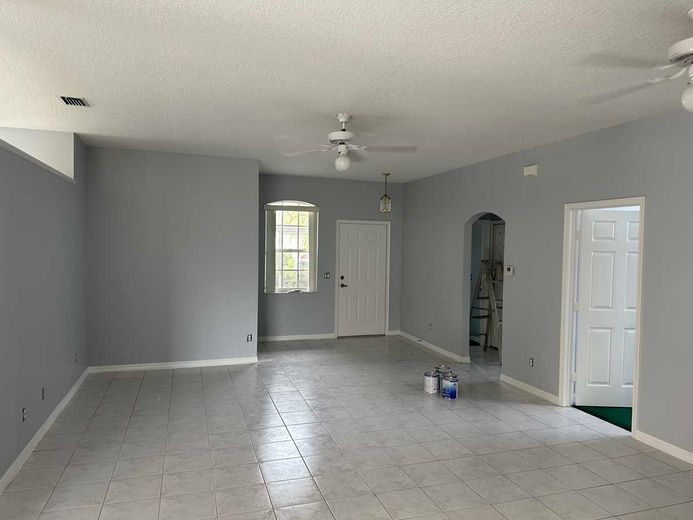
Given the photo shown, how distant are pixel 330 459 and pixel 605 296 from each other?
10.00 ft

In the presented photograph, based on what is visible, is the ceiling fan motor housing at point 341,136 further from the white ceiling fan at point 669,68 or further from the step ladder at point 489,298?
the step ladder at point 489,298

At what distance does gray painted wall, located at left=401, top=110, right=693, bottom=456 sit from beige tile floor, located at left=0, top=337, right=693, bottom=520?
1.79 feet

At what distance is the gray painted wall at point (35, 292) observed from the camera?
3.04 meters

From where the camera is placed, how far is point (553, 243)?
4816 mm

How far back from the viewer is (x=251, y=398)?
15.5ft

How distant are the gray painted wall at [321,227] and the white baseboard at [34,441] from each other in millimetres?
3055

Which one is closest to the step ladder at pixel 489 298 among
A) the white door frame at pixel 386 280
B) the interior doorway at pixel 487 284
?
the interior doorway at pixel 487 284

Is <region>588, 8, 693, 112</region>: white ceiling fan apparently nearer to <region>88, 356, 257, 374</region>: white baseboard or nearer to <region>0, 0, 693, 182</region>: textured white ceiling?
<region>0, 0, 693, 182</region>: textured white ceiling

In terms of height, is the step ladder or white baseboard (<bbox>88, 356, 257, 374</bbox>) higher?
the step ladder

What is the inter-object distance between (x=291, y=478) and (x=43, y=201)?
285 cm

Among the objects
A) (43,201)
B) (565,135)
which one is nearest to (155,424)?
(43,201)

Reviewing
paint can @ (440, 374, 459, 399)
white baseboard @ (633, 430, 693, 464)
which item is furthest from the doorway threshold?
paint can @ (440, 374, 459, 399)

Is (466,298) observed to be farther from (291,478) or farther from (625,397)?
(291,478)

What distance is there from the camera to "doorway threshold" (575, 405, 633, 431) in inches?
169
